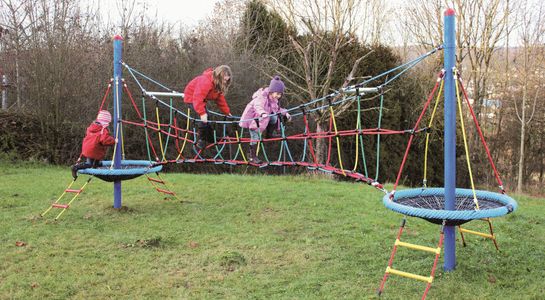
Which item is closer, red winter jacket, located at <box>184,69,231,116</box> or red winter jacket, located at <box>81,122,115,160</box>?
red winter jacket, located at <box>184,69,231,116</box>

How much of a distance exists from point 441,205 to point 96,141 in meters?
4.30

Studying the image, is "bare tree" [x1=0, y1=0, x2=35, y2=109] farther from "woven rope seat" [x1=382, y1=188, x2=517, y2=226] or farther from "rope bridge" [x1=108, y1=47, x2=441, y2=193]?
"woven rope seat" [x1=382, y1=188, x2=517, y2=226]

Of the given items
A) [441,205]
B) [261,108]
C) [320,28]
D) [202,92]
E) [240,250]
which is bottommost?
[240,250]

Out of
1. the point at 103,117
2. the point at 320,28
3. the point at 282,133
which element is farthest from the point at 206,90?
the point at 320,28

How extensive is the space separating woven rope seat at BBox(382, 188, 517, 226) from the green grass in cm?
55

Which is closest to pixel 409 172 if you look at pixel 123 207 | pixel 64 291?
pixel 123 207

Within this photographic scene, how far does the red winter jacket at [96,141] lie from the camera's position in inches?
252

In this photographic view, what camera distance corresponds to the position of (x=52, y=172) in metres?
10.9

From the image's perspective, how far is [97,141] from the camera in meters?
6.43

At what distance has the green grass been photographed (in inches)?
160

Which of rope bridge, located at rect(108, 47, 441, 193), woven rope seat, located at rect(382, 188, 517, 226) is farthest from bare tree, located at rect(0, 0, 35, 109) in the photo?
woven rope seat, located at rect(382, 188, 517, 226)

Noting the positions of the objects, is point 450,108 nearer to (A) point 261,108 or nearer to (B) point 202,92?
(A) point 261,108

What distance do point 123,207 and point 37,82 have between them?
6.98 m

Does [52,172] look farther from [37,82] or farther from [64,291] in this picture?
[64,291]
